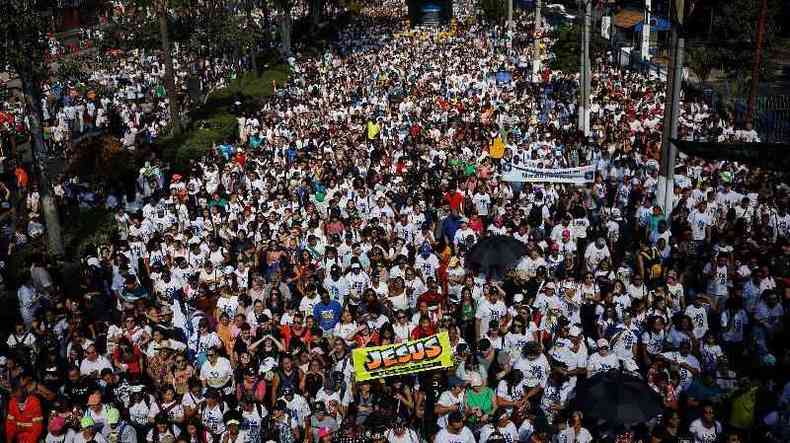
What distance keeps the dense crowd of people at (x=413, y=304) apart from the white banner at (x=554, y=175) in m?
0.24

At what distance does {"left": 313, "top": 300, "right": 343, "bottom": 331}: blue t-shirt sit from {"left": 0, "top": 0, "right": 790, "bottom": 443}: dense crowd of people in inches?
1.0

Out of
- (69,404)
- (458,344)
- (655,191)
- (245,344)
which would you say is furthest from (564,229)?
(69,404)

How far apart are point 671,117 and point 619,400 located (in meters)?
8.31

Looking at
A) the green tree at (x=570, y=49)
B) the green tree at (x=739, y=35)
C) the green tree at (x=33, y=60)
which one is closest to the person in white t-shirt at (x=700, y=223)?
the green tree at (x=33, y=60)

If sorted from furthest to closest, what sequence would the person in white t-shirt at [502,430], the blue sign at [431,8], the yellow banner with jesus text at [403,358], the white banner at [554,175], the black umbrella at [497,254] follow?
the blue sign at [431,8]
the white banner at [554,175]
the black umbrella at [497,254]
the yellow banner with jesus text at [403,358]
the person in white t-shirt at [502,430]

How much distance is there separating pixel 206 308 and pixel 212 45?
2980cm

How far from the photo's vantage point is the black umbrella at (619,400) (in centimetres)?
786

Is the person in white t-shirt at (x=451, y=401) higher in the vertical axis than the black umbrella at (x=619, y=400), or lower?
lower

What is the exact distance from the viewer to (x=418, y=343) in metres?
9.38

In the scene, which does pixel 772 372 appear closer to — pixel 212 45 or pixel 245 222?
pixel 245 222

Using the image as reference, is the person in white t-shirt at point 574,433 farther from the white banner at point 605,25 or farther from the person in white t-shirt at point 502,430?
the white banner at point 605,25

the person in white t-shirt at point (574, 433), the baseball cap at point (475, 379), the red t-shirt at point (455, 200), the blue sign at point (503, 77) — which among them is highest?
the person in white t-shirt at point (574, 433)

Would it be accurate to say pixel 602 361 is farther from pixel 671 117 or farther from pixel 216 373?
pixel 671 117

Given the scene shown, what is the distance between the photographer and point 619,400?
795 centimetres
